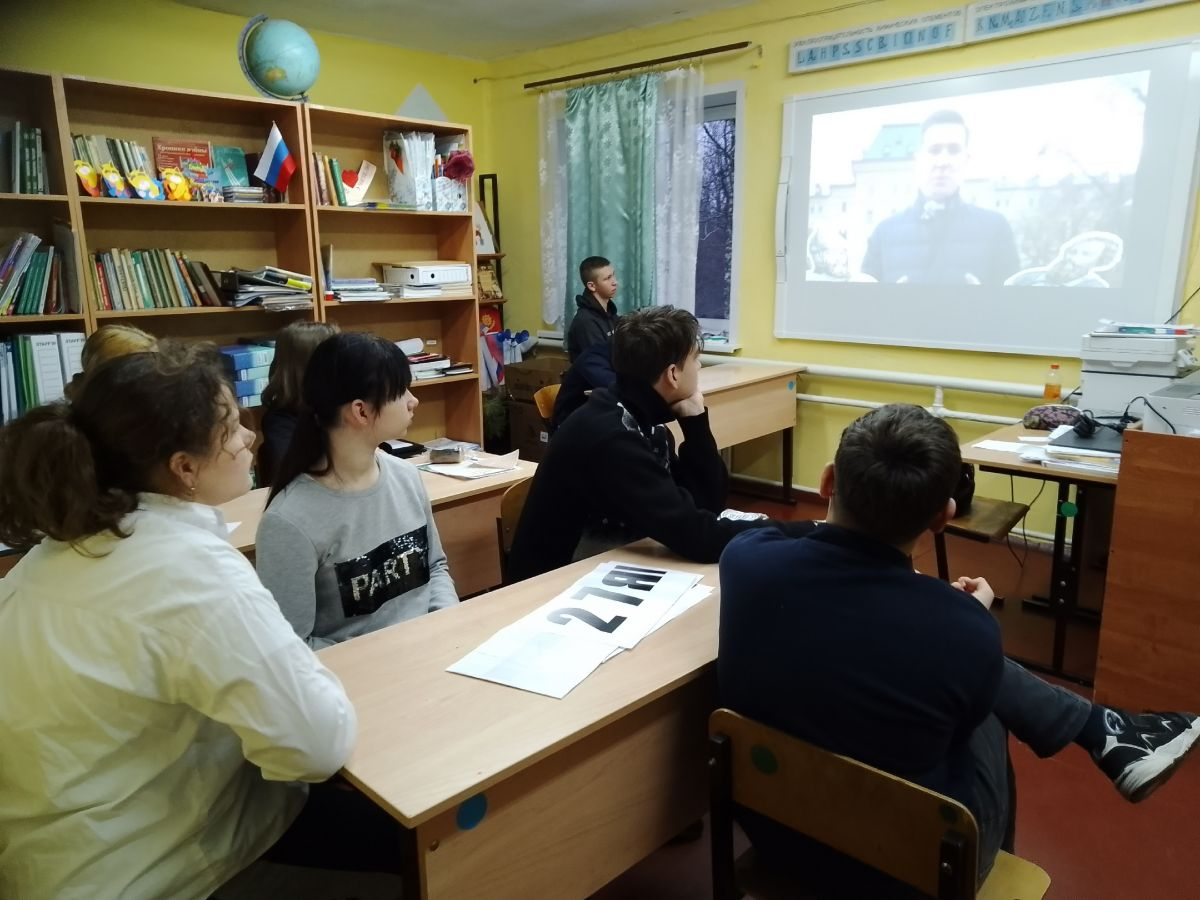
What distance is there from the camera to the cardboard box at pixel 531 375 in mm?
5016

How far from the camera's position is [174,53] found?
162 inches

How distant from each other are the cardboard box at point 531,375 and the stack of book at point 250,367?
5.41 feet

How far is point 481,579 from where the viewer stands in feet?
9.05

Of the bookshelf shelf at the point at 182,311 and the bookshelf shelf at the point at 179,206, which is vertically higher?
the bookshelf shelf at the point at 179,206

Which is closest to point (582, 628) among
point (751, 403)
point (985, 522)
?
point (985, 522)

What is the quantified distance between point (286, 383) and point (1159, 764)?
2.36 metres

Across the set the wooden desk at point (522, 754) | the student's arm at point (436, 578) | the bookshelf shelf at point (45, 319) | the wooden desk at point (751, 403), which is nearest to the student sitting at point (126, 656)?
the wooden desk at point (522, 754)

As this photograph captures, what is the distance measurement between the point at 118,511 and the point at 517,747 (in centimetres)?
58

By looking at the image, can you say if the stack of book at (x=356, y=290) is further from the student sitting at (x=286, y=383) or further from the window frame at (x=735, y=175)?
the window frame at (x=735, y=175)

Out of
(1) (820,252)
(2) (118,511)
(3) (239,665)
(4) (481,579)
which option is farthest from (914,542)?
(1) (820,252)

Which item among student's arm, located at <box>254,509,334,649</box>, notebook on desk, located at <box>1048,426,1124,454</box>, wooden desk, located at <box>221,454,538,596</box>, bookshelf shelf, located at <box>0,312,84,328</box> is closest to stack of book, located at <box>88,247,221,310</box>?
bookshelf shelf, located at <box>0,312,84,328</box>

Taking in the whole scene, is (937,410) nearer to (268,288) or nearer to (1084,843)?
(1084,843)

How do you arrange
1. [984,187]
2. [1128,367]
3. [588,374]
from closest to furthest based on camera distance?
1. [1128,367]
2. [984,187]
3. [588,374]

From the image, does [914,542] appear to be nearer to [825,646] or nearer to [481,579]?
[825,646]
